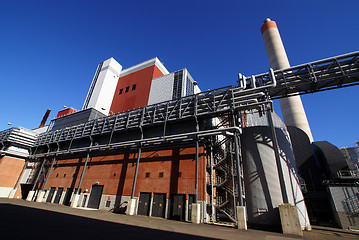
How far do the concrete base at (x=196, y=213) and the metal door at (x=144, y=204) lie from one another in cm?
629

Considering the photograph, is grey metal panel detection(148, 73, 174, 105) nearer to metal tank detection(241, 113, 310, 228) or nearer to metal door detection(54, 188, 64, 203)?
metal tank detection(241, 113, 310, 228)

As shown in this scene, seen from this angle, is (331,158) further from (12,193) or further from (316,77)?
(12,193)

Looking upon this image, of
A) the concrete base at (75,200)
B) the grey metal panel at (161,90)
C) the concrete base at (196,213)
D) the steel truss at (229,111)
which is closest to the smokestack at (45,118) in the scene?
the grey metal panel at (161,90)

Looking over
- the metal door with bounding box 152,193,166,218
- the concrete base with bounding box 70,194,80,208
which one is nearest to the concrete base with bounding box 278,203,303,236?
the metal door with bounding box 152,193,166,218

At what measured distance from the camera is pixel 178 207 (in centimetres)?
1825

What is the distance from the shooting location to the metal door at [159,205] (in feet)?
62.6

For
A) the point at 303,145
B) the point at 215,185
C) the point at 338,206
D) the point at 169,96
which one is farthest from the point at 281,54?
the point at 215,185

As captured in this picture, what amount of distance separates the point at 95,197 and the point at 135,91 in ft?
92.3

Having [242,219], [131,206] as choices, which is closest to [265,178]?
[242,219]

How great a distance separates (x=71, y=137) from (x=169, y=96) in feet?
68.1

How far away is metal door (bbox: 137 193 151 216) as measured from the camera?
1988 centimetres

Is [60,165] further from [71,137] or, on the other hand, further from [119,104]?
[119,104]

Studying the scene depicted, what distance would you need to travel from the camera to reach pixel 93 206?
78.9ft

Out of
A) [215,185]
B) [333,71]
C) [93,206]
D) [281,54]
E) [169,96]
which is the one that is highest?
[281,54]
